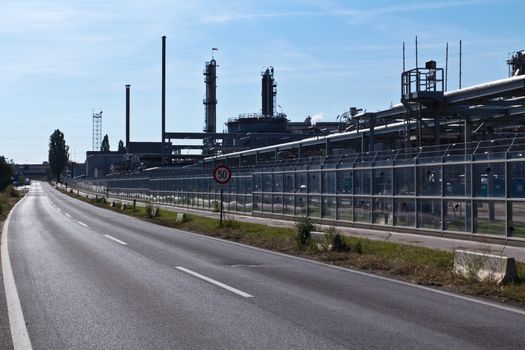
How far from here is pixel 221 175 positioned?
30.9m

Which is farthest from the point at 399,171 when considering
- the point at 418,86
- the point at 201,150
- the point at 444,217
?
the point at 201,150

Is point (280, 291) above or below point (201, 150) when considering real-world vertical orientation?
below

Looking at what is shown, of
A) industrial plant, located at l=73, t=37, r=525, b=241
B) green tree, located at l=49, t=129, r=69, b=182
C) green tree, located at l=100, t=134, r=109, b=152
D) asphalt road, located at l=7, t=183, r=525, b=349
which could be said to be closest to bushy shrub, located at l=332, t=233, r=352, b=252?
asphalt road, located at l=7, t=183, r=525, b=349

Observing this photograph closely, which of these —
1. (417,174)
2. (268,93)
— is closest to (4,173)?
(268,93)

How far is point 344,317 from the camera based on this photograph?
969cm

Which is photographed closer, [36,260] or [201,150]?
[36,260]

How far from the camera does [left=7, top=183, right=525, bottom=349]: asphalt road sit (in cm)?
818

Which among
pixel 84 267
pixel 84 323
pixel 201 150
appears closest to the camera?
pixel 84 323

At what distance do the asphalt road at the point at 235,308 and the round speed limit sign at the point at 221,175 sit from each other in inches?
501

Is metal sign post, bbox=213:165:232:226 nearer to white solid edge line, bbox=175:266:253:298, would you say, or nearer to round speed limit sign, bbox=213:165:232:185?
round speed limit sign, bbox=213:165:232:185

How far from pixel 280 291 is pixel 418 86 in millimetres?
17929

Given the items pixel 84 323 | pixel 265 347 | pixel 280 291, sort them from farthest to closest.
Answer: pixel 280 291 < pixel 84 323 < pixel 265 347

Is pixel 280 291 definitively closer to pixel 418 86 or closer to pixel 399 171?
pixel 399 171

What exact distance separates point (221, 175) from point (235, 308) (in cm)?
2068
